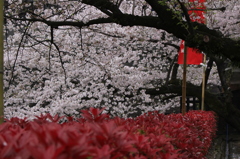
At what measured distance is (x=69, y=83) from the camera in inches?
459

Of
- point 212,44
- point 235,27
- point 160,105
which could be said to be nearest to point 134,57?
point 160,105

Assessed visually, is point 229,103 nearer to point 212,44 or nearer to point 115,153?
point 212,44

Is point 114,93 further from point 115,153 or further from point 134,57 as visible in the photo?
point 115,153

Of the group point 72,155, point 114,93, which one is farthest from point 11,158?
point 114,93

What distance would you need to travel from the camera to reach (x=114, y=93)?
12.7 metres

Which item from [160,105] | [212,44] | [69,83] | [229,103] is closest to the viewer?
[212,44]

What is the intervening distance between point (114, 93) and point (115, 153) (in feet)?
35.5

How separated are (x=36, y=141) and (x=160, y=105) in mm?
13464

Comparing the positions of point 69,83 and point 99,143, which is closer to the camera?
point 99,143

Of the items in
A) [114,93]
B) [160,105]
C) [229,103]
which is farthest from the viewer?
[160,105]

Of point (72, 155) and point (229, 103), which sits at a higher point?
point (72, 155)

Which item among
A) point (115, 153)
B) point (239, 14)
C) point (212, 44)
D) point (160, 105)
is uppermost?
point (239, 14)

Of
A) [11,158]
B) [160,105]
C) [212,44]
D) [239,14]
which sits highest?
[239,14]

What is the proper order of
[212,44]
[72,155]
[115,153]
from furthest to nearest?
[212,44]
[115,153]
[72,155]
